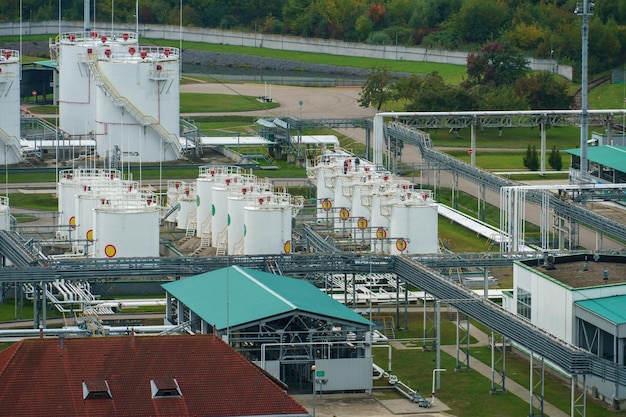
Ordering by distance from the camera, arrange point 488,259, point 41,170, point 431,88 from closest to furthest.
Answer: point 488,259
point 41,170
point 431,88

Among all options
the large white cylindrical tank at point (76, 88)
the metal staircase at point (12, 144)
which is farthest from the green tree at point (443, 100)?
the metal staircase at point (12, 144)

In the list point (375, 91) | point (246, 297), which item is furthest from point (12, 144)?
point (246, 297)

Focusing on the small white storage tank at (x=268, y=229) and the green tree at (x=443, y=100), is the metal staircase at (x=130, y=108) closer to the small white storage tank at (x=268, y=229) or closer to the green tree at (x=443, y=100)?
the green tree at (x=443, y=100)

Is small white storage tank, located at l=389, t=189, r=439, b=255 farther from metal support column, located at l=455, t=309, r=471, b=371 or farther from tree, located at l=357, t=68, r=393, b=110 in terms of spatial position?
tree, located at l=357, t=68, r=393, b=110

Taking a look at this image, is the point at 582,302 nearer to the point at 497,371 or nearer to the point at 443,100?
the point at 497,371

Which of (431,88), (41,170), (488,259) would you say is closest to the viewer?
(488,259)

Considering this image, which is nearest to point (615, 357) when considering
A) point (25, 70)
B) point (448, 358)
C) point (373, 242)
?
point (448, 358)

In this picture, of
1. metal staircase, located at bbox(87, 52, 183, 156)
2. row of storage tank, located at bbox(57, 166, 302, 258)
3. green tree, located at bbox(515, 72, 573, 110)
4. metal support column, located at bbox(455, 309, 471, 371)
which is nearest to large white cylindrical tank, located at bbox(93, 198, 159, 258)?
row of storage tank, located at bbox(57, 166, 302, 258)

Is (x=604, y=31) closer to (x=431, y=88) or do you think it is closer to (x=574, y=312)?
(x=431, y=88)
